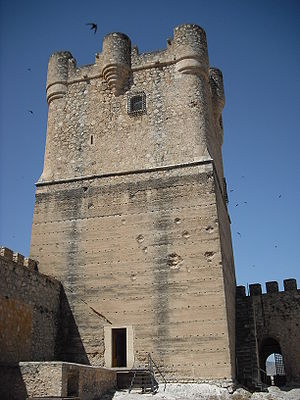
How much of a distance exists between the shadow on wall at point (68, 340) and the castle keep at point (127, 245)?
0.03m

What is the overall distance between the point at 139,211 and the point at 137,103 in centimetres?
417

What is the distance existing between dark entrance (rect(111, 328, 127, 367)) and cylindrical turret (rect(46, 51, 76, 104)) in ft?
28.6

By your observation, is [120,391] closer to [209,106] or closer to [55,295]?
[55,295]

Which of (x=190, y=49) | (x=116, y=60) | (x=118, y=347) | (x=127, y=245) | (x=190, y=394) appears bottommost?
(x=190, y=394)

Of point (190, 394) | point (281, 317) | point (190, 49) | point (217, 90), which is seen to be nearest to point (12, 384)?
point (190, 394)

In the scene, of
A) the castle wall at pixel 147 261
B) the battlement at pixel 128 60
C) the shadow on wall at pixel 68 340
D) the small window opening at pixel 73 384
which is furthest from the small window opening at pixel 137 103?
the small window opening at pixel 73 384

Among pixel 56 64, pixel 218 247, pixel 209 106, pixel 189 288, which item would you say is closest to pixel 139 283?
pixel 189 288

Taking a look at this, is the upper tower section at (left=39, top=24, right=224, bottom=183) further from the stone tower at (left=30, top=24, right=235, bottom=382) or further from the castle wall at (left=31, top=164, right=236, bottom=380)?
the castle wall at (left=31, top=164, right=236, bottom=380)

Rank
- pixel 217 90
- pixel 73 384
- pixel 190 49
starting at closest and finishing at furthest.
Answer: pixel 73 384, pixel 190 49, pixel 217 90

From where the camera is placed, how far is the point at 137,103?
50.2ft

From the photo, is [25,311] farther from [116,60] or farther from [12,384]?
[116,60]

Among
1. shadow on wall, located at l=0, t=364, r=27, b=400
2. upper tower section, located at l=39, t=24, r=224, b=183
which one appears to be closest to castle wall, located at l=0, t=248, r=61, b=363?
shadow on wall, located at l=0, t=364, r=27, b=400

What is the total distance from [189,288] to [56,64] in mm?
9926

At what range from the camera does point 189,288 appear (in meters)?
12.0
